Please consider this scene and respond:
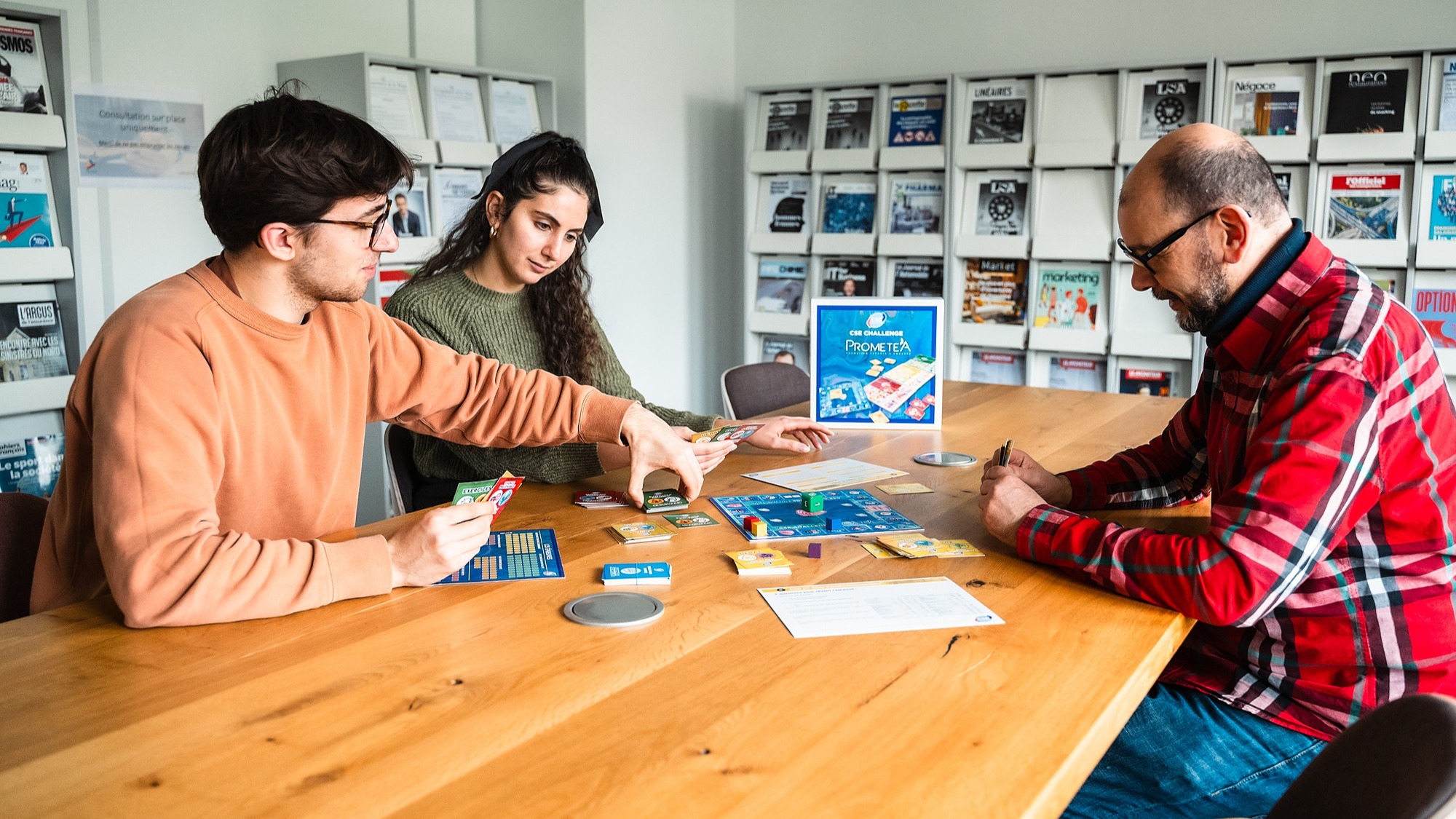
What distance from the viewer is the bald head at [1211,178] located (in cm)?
160

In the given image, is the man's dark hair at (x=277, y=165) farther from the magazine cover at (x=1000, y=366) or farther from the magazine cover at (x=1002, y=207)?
the magazine cover at (x=1000, y=366)

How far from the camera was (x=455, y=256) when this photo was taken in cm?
258

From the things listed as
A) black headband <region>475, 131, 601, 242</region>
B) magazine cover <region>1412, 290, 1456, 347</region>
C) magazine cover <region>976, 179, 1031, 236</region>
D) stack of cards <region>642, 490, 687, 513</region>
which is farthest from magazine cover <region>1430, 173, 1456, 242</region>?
stack of cards <region>642, 490, 687, 513</region>

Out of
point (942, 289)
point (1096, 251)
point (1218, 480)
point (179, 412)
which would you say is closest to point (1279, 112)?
point (1096, 251)

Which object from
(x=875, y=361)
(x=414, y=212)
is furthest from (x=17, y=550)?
(x=414, y=212)

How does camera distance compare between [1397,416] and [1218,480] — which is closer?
[1397,416]

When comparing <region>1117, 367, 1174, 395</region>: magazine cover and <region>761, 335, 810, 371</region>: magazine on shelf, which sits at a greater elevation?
<region>761, 335, 810, 371</region>: magazine on shelf

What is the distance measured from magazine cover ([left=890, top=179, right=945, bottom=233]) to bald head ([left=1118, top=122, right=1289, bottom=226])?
3653 mm

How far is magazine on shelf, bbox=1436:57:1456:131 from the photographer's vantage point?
163 inches

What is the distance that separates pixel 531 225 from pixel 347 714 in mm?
1557

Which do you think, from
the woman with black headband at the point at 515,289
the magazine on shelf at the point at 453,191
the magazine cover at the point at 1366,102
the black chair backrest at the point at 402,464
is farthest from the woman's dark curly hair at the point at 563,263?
the magazine cover at the point at 1366,102

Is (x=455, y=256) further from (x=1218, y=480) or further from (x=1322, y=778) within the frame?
(x=1322, y=778)

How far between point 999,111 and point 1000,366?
4.06ft

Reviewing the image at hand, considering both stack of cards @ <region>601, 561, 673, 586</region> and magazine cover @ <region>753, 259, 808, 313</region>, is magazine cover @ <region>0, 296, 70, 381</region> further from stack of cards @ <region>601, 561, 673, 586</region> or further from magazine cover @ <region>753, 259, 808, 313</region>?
magazine cover @ <region>753, 259, 808, 313</region>
